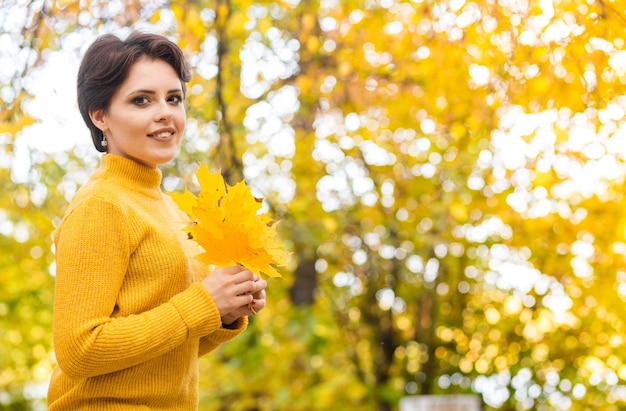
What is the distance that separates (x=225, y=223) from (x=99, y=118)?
376 millimetres

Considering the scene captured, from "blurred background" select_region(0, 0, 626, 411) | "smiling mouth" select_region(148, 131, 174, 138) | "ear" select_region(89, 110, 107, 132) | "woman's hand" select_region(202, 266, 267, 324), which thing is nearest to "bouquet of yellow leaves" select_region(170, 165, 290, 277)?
"woman's hand" select_region(202, 266, 267, 324)

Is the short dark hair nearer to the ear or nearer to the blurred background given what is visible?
the ear

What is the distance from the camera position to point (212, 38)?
4164 mm

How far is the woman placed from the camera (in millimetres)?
1607

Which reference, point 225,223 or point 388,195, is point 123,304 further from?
point 388,195

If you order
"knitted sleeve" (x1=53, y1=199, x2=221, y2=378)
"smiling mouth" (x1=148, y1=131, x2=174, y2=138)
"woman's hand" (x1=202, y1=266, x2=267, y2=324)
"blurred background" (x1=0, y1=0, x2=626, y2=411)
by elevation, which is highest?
"smiling mouth" (x1=148, y1=131, x2=174, y2=138)

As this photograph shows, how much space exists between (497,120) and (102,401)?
9.54 feet

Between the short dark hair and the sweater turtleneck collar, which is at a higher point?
the short dark hair

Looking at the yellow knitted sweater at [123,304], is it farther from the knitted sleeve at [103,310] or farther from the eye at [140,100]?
the eye at [140,100]

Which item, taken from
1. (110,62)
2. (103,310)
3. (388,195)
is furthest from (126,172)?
(388,195)

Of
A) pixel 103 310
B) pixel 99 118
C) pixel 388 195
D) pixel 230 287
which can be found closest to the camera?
pixel 103 310

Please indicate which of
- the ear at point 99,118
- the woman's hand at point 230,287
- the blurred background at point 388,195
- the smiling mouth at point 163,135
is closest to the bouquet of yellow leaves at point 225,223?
the woman's hand at point 230,287

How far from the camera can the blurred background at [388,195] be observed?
3994 mm

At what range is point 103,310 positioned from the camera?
1.61m
